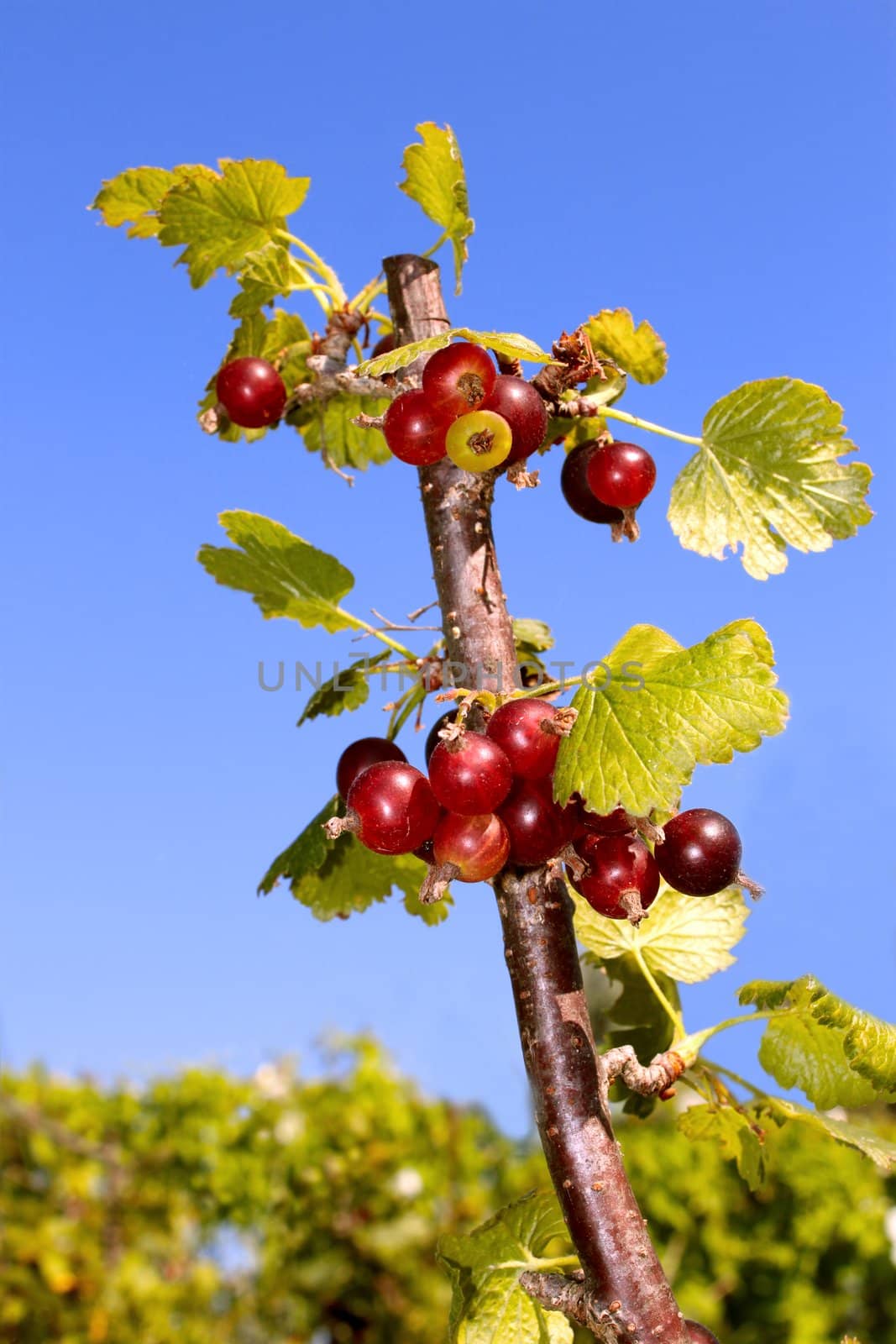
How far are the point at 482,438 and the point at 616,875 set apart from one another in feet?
1.72

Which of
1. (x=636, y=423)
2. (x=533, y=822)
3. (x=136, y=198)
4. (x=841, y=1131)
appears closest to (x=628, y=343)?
(x=636, y=423)

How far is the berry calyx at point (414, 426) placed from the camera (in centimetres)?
131

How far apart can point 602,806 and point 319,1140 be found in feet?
10.7

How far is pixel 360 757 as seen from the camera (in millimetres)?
1497

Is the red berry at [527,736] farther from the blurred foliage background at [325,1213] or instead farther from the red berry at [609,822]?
the blurred foliage background at [325,1213]

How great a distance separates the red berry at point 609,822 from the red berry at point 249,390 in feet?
3.25

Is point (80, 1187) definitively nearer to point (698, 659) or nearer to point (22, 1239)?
point (22, 1239)

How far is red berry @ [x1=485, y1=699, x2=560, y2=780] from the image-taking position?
1.16 m

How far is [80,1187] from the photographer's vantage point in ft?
13.4

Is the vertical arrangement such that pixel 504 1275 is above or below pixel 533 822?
below

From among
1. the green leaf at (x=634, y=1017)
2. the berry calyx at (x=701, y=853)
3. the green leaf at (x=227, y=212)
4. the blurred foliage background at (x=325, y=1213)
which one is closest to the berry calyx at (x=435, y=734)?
the berry calyx at (x=701, y=853)

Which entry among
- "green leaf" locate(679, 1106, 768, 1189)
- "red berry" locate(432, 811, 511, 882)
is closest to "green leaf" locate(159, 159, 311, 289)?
"red berry" locate(432, 811, 511, 882)

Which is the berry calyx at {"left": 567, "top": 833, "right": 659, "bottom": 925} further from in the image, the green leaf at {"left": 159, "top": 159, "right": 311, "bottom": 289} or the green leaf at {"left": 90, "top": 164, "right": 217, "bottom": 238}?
the green leaf at {"left": 90, "top": 164, "right": 217, "bottom": 238}

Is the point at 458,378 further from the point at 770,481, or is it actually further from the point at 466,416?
the point at 770,481
